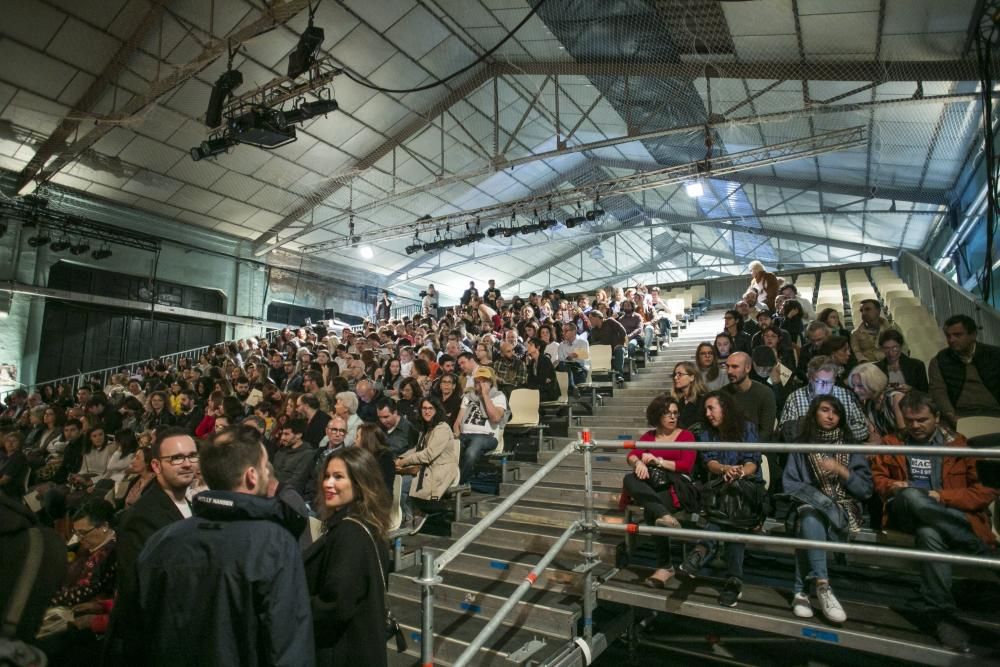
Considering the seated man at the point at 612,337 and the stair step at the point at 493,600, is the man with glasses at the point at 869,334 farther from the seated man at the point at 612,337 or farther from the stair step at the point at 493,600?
the stair step at the point at 493,600

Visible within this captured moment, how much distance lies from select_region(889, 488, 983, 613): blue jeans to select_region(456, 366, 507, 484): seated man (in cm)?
313

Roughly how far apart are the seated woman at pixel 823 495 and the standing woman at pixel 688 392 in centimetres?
77

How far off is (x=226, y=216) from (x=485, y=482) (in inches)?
487

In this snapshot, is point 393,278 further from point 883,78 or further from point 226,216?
point 883,78

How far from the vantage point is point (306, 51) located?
683cm

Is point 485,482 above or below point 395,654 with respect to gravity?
above

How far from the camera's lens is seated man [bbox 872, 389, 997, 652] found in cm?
240

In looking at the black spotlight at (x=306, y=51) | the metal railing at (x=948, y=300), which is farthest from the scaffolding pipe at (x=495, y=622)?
the black spotlight at (x=306, y=51)

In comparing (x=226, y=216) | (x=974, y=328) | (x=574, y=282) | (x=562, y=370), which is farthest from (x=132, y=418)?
(x=574, y=282)

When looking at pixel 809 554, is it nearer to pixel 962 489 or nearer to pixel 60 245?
pixel 962 489

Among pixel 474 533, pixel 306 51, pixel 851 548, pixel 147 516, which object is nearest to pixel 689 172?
pixel 306 51

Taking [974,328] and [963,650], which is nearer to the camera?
[963,650]

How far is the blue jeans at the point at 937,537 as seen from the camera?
7.88ft

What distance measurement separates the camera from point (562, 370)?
679cm
